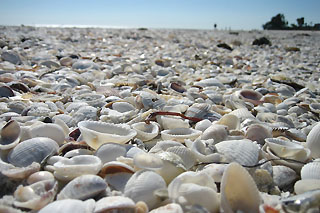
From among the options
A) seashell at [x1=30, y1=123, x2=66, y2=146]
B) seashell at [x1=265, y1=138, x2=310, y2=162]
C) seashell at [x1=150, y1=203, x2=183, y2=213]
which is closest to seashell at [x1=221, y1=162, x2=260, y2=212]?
seashell at [x1=150, y1=203, x2=183, y2=213]

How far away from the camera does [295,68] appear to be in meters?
5.45

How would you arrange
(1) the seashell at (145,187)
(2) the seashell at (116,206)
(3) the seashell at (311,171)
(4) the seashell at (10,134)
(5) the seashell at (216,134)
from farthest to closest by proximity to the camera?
(5) the seashell at (216,134), (4) the seashell at (10,134), (3) the seashell at (311,171), (1) the seashell at (145,187), (2) the seashell at (116,206)

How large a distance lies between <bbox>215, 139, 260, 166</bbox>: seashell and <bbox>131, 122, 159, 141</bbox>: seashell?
42 cm

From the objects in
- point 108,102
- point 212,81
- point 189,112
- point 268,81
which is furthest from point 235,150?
point 268,81

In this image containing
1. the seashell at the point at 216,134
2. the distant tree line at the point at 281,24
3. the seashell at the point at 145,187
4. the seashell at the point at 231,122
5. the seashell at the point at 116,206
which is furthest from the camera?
the distant tree line at the point at 281,24

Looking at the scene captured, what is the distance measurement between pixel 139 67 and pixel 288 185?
312 cm

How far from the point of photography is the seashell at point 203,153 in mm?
1432

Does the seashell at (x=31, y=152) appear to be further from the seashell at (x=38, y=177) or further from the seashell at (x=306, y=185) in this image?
the seashell at (x=306, y=185)

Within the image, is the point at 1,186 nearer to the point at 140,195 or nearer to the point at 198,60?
the point at 140,195

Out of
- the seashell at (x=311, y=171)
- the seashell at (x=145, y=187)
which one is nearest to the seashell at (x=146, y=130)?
the seashell at (x=145, y=187)

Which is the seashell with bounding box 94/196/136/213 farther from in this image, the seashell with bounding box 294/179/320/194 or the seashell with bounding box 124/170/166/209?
the seashell with bounding box 294/179/320/194

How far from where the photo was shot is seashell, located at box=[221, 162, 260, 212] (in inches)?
42.6

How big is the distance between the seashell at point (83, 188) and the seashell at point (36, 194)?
0.15 ft

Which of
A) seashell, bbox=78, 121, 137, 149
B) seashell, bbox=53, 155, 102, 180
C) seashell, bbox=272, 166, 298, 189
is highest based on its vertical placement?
seashell, bbox=78, 121, 137, 149
